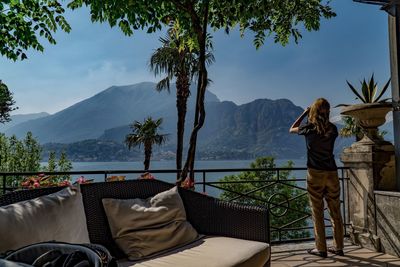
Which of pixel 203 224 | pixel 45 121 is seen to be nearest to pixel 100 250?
pixel 203 224

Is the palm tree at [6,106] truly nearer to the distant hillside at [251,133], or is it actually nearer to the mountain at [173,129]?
the mountain at [173,129]

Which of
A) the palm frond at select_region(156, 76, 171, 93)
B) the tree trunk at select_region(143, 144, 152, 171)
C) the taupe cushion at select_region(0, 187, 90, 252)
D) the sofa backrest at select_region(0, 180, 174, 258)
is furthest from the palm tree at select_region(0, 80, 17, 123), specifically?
the taupe cushion at select_region(0, 187, 90, 252)

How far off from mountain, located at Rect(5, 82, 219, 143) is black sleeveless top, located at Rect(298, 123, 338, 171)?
117869mm

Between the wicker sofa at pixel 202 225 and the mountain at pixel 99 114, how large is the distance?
11861 centimetres

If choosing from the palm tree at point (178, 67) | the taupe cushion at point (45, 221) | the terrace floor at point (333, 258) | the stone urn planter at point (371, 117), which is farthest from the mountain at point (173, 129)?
the taupe cushion at point (45, 221)

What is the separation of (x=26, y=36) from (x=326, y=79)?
106290mm

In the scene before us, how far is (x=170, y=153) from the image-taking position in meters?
84.0

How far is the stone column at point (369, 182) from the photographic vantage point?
3482 millimetres

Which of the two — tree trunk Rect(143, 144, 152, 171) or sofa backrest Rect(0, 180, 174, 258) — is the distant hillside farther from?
sofa backrest Rect(0, 180, 174, 258)

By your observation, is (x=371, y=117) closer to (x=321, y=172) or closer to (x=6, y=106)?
(x=321, y=172)

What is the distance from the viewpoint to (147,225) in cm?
209

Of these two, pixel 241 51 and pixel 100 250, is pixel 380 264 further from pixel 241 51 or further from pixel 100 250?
pixel 241 51

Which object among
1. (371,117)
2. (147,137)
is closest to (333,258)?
(371,117)

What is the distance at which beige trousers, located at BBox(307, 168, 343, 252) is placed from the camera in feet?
10.7
